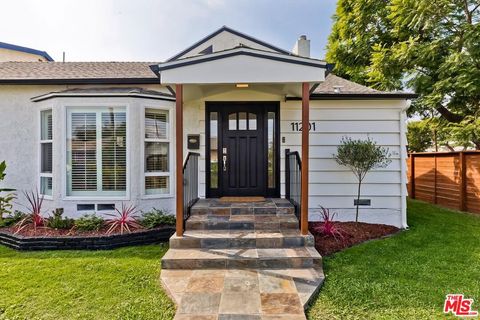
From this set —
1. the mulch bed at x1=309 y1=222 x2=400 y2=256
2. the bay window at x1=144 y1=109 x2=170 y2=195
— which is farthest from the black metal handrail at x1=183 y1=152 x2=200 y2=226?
the mulch bed at x1=309 y1=222 x2=400 y2=256

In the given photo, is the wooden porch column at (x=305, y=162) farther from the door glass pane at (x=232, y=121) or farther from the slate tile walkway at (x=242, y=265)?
the door glass pane at (x=232, y=121)

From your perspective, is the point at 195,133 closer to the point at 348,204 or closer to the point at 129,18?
the point at 348,204

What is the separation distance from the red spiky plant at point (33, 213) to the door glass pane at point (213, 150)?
3357 mm

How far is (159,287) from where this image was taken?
10.3ft

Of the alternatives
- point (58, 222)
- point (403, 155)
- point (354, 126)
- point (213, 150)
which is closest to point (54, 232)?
point (58, 222)

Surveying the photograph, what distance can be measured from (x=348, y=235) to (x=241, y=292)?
9.01 feet

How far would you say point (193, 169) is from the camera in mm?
5355

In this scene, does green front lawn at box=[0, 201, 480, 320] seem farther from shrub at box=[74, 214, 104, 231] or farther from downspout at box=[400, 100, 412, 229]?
downspout at box=[400, 100, 412, 229]

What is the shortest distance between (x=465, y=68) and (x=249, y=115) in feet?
24.0

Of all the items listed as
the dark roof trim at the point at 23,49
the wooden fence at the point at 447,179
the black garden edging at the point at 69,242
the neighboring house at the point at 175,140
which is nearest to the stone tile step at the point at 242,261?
the black garden edging at the point at 69,242

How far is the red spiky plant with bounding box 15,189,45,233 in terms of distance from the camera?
4.84m

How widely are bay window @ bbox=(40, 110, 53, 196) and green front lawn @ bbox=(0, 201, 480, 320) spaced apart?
1.43 meters

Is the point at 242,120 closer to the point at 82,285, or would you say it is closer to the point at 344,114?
the point at 344,114

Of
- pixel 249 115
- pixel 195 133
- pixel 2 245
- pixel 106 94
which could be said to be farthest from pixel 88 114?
pixel 249 115
